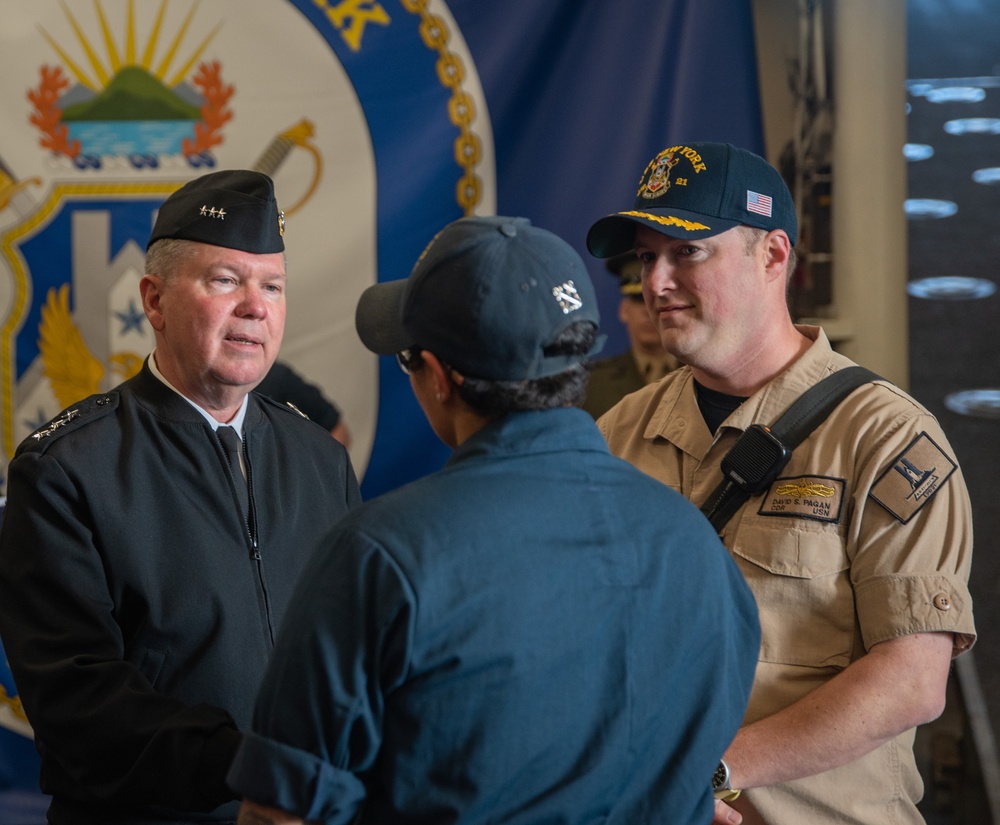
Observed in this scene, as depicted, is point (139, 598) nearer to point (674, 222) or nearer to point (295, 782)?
point (295, 782)

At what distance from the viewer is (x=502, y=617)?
0.92 metres

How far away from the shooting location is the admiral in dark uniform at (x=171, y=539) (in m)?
1.30

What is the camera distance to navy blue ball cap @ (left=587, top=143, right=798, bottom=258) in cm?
155

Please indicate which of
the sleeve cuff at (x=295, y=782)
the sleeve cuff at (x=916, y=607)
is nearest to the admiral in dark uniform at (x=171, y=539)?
the sleeve cuff at (x=295, y=782)

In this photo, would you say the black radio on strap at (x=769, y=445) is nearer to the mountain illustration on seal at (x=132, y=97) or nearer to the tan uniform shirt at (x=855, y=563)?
the tan uniform shirt at (x=855, y=563)

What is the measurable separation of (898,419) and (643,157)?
136cm

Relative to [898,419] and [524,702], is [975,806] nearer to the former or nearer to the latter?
[898,419]

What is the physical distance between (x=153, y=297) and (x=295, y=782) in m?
0.90

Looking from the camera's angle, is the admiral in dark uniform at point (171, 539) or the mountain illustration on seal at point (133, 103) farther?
the mountain illustration on seal at point (133, 103)

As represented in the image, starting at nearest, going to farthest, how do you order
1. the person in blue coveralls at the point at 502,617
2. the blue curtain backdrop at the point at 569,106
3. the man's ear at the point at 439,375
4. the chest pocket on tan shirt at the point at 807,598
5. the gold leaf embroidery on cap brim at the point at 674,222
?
the person in blue coveralls at the point at 502,617
the man's ear at the point at 439,375
the chest pocket on tan shirt at the point at 807,598
the gold leaf embroidery on cap brim at the point at 674,222
the blue curtain backdrop at the point at 569,106

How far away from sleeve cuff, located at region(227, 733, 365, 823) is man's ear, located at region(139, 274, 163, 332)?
822 millimetres

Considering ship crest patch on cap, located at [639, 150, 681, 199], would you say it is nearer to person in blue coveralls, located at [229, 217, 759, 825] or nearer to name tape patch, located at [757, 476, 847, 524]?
name tape patch, located at [757, 476, 847, 524]

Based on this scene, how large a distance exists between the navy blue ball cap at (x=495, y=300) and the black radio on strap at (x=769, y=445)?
550mm

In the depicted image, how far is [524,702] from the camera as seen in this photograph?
0.93m
